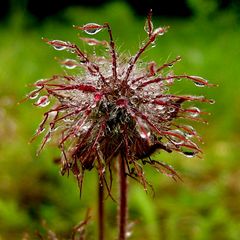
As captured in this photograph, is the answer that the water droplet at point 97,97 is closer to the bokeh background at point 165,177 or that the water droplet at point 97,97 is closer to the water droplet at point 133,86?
the water droplet at point 133,86

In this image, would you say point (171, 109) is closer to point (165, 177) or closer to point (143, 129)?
point (143, 129)

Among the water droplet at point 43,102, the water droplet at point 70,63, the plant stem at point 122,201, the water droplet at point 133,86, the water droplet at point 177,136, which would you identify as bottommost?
the plant stem at point 122,201

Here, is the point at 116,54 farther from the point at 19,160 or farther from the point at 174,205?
the point at 19,160

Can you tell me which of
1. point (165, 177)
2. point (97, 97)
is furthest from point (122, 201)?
point (165, 177)

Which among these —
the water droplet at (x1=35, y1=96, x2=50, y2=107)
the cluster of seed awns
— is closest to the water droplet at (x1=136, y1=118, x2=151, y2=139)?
the cluster of seed awns

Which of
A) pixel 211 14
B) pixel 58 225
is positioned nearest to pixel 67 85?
pixel 58 225

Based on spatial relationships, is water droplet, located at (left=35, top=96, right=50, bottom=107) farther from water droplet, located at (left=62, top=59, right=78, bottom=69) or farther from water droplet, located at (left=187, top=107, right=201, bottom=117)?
water droplet, located at (left=187, top=107, right=201, bottom=117)

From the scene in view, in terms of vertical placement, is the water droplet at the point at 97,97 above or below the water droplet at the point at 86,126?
above

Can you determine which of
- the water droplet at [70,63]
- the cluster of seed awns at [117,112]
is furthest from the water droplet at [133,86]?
the water droplet at [70,63]
